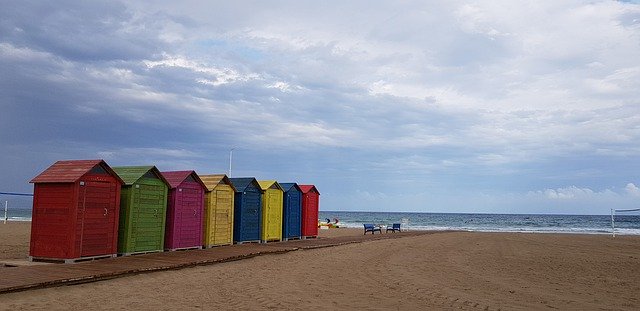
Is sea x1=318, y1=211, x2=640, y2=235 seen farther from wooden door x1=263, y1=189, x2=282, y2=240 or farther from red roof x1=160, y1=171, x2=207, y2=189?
red roof x1=160, y1=171, x2=207, y2=189

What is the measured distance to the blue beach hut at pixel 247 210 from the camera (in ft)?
63.1

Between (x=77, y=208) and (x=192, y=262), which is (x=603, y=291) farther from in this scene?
(x=77, y=208)

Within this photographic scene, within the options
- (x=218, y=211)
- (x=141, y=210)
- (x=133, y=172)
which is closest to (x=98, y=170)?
(x=133, y=172)

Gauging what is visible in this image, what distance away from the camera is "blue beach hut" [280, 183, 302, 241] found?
883 inches

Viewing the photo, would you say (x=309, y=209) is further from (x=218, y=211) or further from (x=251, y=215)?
(x=218, y=211)

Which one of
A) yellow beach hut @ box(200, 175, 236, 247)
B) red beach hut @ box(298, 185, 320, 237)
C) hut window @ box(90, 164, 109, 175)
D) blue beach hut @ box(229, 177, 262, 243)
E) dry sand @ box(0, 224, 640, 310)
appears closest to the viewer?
dry sand @ box(0, 224, 640, 310)

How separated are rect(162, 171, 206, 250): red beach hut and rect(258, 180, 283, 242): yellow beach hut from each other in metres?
4.07

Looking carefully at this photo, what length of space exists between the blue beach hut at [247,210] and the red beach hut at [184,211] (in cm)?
232

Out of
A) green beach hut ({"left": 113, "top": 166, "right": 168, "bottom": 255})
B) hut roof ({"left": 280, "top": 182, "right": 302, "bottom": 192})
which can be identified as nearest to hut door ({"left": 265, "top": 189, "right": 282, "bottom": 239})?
hut roof ({"left": 280, "top": 182, "right": 302, "bottom": 192})

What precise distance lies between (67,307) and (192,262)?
505 centimetres

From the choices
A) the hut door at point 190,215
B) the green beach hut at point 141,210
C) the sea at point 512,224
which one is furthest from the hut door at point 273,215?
the sea at point 512,224

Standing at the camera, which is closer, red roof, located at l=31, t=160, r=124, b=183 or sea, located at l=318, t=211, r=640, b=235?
red roof, located at l=31, t=160, r=124, b=183

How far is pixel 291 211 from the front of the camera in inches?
901

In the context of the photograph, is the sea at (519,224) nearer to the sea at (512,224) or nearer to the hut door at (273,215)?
the sea at (512,224)
